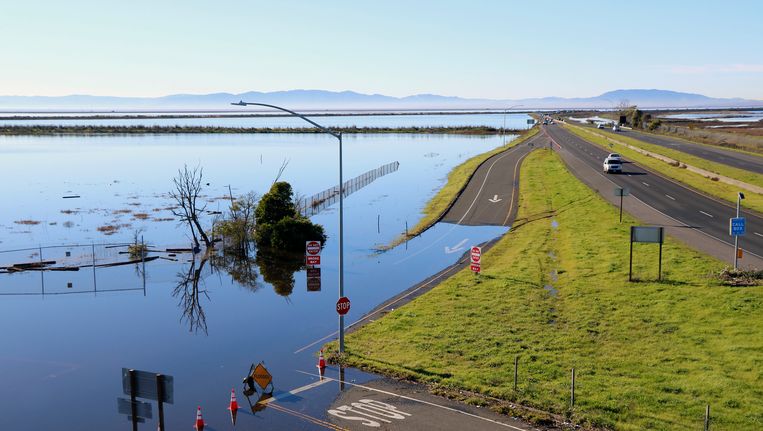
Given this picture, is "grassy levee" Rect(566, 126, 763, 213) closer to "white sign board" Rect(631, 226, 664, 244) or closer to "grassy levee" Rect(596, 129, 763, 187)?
"grassy levee" Rect(596, 129, 763, 187)

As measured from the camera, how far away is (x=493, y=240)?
47.7m

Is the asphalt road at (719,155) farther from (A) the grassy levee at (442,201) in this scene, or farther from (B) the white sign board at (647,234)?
(B) the white sign board at (647,234)

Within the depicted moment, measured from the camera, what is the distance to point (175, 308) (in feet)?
112

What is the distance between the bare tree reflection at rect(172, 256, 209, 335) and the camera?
31692 millimetres

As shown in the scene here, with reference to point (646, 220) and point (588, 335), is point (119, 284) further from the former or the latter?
point (646, 220)

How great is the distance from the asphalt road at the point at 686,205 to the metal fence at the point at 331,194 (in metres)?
29.5

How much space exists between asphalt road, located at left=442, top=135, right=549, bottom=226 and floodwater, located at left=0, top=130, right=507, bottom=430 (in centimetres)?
343

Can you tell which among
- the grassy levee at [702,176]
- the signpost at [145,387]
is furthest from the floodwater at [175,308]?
the grassy levee at [702,176]

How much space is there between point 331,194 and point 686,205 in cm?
3879

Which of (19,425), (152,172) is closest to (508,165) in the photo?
(152,172)

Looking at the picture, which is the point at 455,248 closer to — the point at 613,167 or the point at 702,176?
the point at 702,176

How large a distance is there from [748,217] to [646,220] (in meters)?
7.02

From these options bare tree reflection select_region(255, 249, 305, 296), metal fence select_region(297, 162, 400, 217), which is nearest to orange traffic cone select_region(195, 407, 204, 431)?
bare tree reflection select_region(255, 249, 305, 296)

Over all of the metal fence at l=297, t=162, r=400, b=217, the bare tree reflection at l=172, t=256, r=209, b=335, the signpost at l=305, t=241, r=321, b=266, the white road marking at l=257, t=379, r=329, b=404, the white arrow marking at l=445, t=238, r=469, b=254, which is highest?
the signpost at l=305, t=241, r=321, b=266
